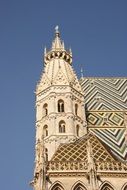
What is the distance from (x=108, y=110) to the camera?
27.0 m

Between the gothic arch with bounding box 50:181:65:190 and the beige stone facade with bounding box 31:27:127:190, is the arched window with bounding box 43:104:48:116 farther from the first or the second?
the gothic arch with bounding box 50:181:65:190

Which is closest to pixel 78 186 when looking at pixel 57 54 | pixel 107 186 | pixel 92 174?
pixel 92 174

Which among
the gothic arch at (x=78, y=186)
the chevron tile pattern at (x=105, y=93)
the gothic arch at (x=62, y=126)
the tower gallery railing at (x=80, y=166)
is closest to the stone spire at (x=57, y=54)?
the chevron tile pattern at (x=105, y=93)

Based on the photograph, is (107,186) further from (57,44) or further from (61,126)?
(57,44)

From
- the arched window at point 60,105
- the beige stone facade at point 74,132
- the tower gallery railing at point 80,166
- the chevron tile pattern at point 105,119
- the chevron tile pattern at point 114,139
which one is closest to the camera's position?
the beige stone facade at point 74,132

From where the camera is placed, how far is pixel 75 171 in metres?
19.9

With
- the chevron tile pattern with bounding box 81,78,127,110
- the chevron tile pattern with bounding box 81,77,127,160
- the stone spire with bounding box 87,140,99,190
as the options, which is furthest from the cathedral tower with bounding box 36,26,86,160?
the stone spire with bounding box 87,140,99,190

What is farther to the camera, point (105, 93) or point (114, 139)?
point (105, 93)

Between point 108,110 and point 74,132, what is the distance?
3945 mm

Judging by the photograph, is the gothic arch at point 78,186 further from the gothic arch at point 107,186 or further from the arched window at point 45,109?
the arched window at point 45,109

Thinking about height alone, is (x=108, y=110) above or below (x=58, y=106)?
above

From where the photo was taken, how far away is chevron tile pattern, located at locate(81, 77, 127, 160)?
2398cm

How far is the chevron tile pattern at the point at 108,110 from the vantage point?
24.0 metres

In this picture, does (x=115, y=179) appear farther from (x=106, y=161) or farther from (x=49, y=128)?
(x=49, y=128)
